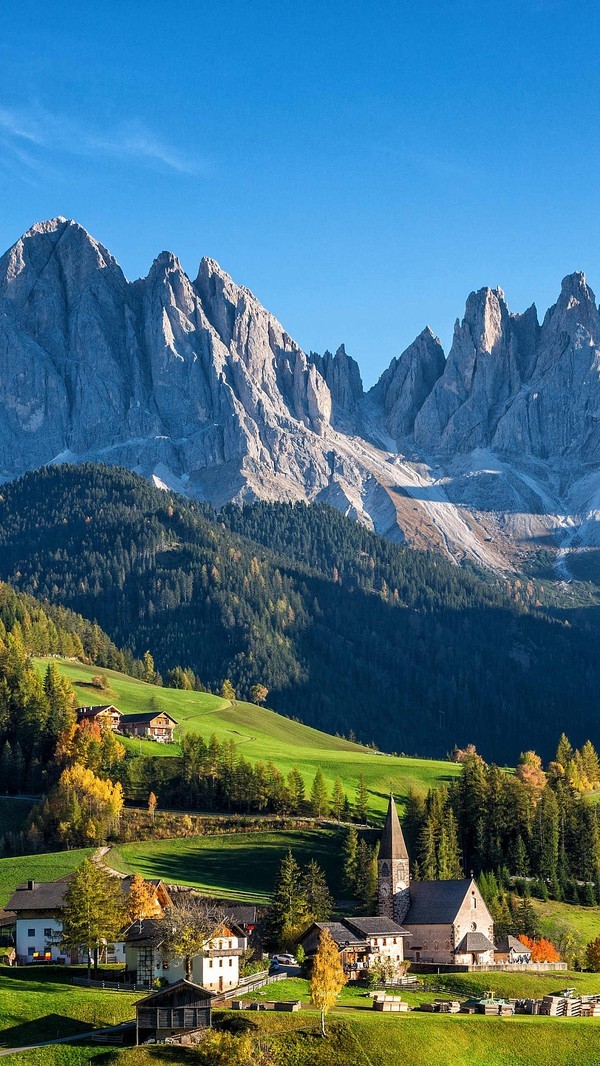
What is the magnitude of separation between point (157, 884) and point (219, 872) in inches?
843

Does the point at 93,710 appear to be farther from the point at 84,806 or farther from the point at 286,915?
the point at 286,915

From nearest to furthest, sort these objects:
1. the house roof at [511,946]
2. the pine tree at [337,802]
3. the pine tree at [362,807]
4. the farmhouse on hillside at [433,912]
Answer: the farmhouse on hillside at [433,912], the house roof at [511,946], the pine tree at [362,807], the pine tree at [337,802]

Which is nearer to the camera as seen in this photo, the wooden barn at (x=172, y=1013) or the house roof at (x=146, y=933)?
the wooden barn at (x=172, y=1013)

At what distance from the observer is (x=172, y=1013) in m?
81.5

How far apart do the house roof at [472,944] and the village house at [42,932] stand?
2374cm

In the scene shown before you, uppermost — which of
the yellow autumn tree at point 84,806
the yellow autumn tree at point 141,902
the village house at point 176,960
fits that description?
the yellow autumn tree at point 84,806

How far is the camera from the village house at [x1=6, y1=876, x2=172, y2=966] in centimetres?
10738

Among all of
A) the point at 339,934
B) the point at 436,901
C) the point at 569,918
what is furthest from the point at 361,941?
the point at 569,918

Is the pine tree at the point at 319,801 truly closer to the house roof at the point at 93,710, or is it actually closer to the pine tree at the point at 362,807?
the pine tree at the point at 362,807

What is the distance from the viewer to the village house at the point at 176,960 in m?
93.9

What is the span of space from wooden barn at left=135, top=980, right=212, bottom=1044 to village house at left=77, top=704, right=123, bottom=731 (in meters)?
104

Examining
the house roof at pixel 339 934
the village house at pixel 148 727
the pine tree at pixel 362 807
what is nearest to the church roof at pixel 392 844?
the house roof at pixel 339 934

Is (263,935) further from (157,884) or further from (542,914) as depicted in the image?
(542,914)

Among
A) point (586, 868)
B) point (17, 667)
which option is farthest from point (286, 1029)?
point (17, 667)
